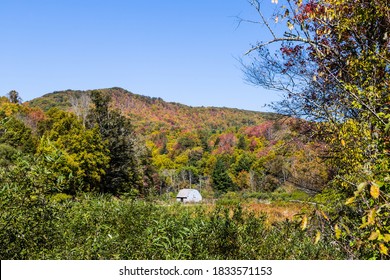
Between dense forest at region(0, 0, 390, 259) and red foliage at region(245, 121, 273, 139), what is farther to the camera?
red foliage at region(245, 121, 273, 139)

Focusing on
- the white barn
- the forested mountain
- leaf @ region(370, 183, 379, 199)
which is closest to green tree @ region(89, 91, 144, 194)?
the forested mountain

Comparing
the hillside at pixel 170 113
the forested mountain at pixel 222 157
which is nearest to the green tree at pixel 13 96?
the forested mountain at pixel 222 157

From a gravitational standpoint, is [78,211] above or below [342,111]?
below

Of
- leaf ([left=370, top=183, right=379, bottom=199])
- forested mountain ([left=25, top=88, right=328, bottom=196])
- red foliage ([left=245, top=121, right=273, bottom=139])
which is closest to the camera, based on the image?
leaf ([left=370, top=183, right=379, bottom=199])

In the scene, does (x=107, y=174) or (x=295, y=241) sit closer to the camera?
(x=295, y=241)

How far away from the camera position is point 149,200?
30.0 ft

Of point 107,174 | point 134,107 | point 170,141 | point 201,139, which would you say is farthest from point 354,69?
point 134,107

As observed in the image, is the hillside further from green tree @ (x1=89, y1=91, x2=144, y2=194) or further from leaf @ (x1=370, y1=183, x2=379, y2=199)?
leaf @ (x1=370, y1=183, x2=379, y2=199)

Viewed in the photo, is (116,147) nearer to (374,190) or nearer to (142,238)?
(142,238)

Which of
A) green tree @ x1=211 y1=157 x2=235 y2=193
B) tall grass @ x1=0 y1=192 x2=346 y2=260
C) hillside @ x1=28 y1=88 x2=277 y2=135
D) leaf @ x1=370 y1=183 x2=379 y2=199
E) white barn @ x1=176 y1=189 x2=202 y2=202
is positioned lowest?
white barn @ x1=176 y1=189 x2=202 y2=202

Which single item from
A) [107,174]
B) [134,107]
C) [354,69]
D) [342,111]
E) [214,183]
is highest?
[134,107]

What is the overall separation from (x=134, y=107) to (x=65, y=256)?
179 meters

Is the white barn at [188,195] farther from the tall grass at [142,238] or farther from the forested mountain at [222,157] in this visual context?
the tall grass at [142,238]
